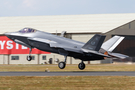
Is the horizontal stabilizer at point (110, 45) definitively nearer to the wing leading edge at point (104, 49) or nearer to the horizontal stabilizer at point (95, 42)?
the wing leading edge at point (104, 49)

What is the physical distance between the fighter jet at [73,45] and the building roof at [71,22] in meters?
32.6

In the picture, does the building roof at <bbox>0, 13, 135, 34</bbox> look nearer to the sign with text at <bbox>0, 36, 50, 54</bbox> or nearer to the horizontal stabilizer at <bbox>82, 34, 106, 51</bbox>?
the sign with text at <bbox>0, 36, 50, 54</bbox>

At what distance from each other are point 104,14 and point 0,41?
27.9 meters

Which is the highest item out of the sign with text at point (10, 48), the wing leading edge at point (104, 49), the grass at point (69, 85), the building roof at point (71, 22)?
the building roof at point (71, 22)

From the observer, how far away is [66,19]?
7106 centimetres

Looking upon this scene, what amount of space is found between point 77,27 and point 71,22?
2656mm

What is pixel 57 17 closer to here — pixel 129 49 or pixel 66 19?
pixel 66 19

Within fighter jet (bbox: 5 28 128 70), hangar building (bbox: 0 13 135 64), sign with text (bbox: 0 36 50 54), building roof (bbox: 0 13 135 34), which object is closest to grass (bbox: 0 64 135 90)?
fighter jet (bbox: 5 28 128 70)

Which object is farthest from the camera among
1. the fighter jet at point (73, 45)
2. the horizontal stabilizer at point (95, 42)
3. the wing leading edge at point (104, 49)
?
the fighter jet at point (73, 45)

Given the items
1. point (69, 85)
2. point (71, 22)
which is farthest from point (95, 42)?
point (71, 22)

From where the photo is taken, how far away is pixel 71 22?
69438 mm

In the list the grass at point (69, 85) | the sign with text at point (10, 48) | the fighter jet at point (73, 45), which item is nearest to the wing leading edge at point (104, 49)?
the fighter jet at point (73, 45)

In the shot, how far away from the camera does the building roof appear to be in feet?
218

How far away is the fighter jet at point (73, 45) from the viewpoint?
30133 mm
